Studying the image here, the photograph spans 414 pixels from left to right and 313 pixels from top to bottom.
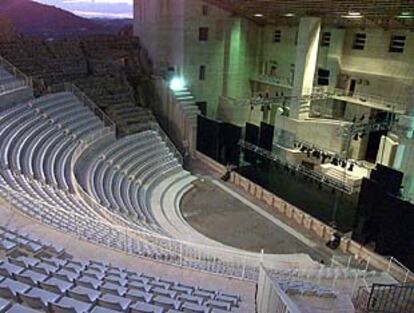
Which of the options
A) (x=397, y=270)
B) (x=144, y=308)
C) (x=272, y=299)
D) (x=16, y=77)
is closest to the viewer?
(x=144, y=308)

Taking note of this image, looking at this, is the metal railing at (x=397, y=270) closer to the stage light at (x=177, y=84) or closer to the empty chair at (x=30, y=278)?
the empty chair at (x=30, y=278)

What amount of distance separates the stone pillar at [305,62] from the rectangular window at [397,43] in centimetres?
401

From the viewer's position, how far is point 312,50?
2061cm

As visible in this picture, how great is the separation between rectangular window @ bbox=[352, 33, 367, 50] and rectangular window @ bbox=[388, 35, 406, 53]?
158cm

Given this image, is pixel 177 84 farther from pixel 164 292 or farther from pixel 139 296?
pixel 139 296

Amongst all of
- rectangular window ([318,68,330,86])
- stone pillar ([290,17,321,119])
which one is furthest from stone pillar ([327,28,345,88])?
stone pillar ([290,17,321,119])

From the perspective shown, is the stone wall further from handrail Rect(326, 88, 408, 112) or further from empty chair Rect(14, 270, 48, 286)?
empty chair Rect(14, 270, 48, 286)

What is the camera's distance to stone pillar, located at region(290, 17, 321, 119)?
2036cm

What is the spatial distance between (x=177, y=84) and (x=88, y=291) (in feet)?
63.4

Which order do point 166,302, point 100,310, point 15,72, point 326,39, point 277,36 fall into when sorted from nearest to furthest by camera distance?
point 100,310, point 166,302, point 15,72, point 326,39, point 277,36

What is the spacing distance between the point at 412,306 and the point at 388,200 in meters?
6.95

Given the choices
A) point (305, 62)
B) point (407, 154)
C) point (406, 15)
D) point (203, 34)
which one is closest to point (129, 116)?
point (203, 34)

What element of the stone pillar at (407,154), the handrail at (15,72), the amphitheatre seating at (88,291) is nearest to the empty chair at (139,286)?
the amphitheatre seating at (88,291)

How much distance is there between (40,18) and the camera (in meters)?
24.6
